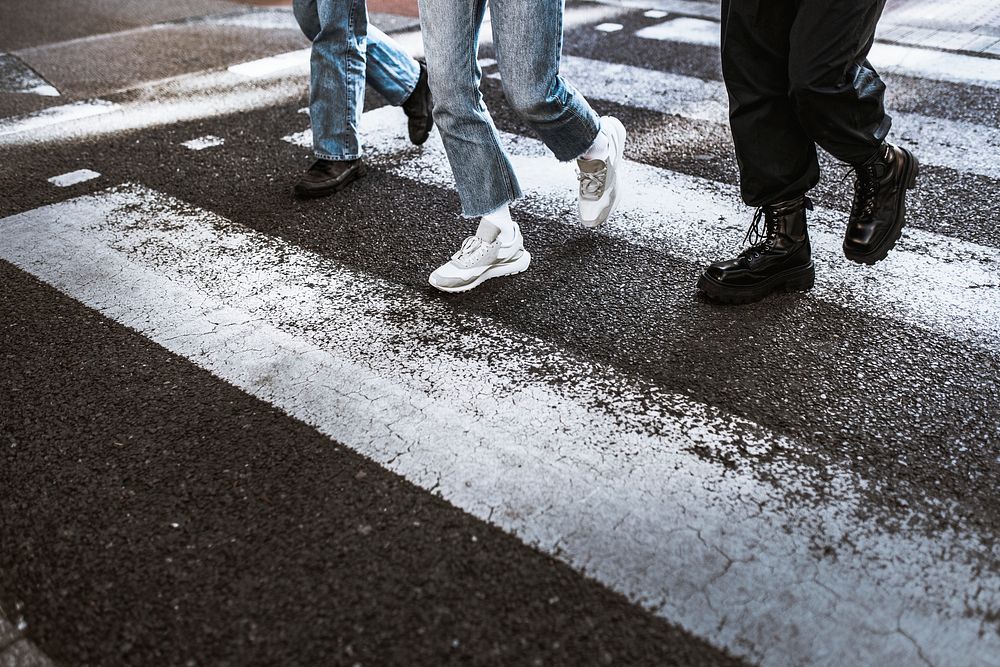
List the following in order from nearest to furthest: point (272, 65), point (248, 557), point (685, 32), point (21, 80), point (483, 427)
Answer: point (248, 557) < point (483, 427) < point (21, 80) < point (272, 65) < point (685, 32)

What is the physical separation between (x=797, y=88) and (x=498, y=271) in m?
1.13

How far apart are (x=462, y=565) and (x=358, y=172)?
8.27 ft

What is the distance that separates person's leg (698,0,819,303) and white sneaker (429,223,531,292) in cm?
68

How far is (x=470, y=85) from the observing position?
2.79 meters

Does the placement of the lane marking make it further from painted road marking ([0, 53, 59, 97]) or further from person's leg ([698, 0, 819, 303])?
painted road marking ([0, 53, 59, 97])

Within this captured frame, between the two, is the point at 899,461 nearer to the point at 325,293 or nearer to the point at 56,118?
the point at 325,293

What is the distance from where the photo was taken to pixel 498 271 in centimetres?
310

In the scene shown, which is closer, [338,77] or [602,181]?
[602,181]

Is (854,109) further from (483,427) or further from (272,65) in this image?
(272,65)

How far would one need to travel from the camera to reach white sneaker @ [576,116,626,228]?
328 centimetres

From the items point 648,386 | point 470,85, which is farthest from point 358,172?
point 648,386

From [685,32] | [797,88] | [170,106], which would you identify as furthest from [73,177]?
[685,32]

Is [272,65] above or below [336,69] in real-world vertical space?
below

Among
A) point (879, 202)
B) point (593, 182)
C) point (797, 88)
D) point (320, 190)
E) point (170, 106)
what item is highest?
point (797, 88)
